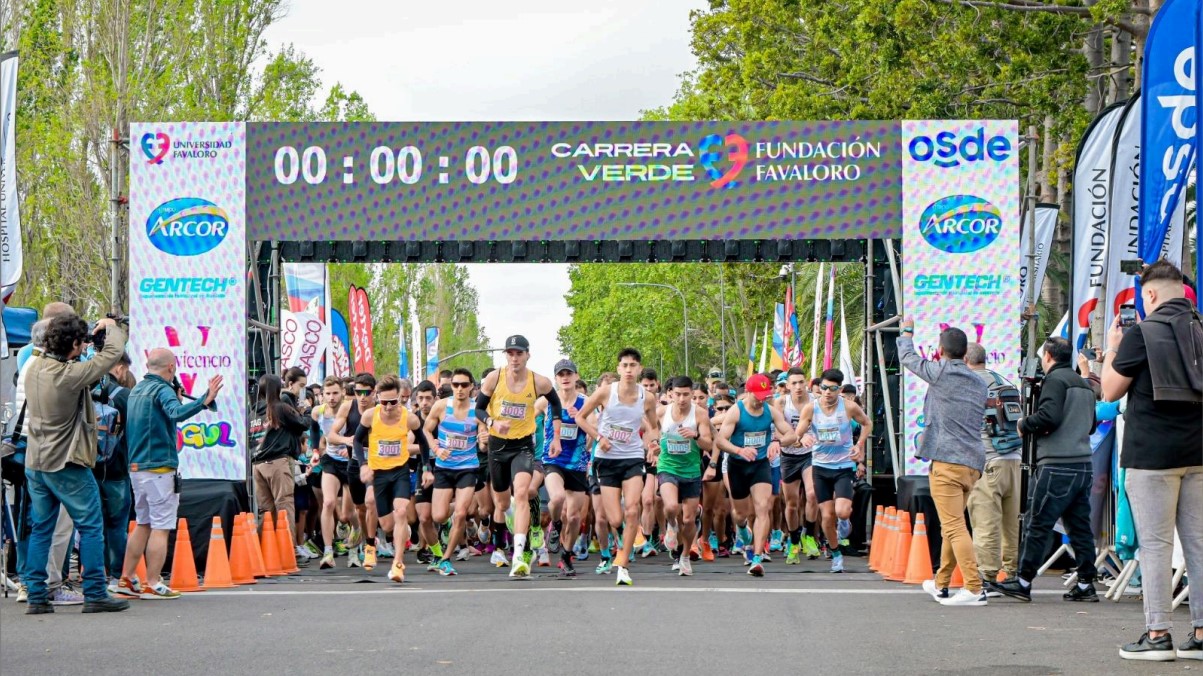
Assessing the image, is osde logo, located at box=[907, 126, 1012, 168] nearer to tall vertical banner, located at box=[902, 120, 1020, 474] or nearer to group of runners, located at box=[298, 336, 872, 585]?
tall vertical banner, located at box=[902, 120, 1020, 474]

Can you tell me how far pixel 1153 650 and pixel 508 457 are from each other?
24.6ft

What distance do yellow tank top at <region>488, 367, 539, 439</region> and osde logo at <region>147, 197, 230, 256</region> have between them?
15.0 ft

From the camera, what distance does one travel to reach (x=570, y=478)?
615 inches

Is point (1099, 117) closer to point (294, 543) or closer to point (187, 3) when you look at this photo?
point (294, 543)

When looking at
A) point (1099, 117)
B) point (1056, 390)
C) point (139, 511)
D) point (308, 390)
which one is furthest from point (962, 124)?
point (139, 511)

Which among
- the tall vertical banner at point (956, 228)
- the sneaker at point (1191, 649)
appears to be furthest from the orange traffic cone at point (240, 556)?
the sneaker at point (1191, 649)

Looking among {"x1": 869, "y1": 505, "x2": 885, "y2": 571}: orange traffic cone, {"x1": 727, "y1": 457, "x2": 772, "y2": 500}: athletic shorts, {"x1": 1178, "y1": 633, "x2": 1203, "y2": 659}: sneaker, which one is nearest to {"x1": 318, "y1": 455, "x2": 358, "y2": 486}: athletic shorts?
Result: {"x1": 727, "y1": 457, "x2": 772, "y2": 500}: athletic shorts

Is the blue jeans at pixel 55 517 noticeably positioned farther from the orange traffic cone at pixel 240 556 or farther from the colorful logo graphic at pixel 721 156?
the colorful logo graphic at pixel 721 156

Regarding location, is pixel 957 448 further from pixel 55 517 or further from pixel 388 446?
pixel 55 517

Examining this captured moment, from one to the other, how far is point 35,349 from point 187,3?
86.9ft

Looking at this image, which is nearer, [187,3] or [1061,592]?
[1061,592]

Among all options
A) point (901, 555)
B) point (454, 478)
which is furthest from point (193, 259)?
point (901, 555)

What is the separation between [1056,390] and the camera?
12.2m

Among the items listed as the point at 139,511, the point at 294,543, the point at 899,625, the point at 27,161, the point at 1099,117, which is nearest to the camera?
the point at 899,625
